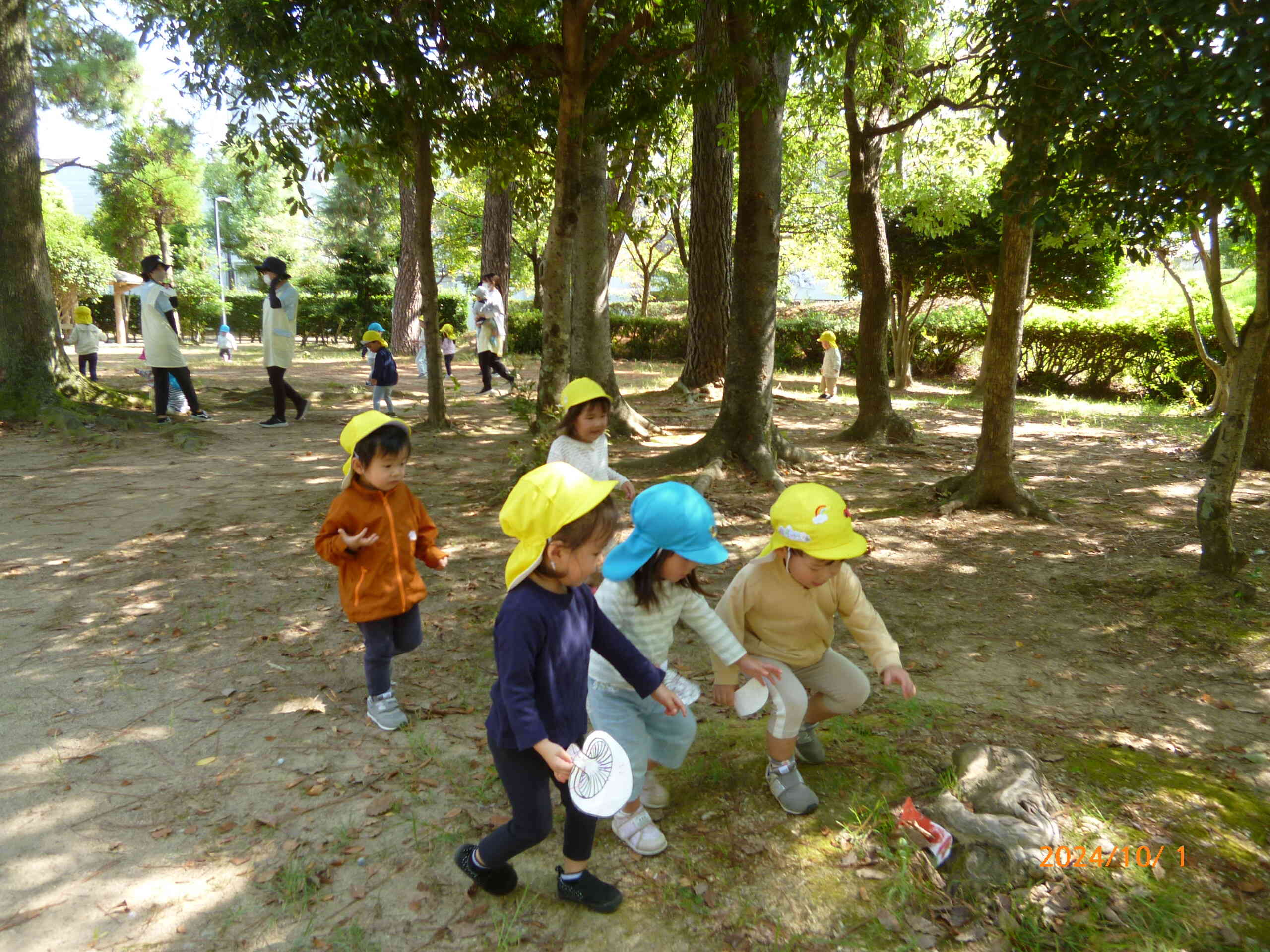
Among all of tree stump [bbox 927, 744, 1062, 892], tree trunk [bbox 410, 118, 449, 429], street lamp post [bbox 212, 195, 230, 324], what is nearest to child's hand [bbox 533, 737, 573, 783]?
tree stump [bbox 927, 744, 1062, 892]

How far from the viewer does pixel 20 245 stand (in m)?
9.33

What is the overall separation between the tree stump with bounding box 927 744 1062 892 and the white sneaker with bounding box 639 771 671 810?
37.3 inches

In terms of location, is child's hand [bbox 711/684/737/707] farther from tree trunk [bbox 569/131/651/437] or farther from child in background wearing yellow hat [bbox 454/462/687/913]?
tree trunk [bbox 569/131/651/437]

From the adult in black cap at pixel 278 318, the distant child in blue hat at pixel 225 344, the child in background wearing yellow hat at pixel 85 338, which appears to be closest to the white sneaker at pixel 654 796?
the adult in black cap at pixel 278 318

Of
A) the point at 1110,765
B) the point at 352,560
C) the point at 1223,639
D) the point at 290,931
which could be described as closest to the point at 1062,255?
the point at 1223,639

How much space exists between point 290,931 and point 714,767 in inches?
63.5

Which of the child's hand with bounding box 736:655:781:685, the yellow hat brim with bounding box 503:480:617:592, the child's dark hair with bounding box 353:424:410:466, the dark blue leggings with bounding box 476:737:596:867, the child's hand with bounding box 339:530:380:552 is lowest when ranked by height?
the dark blue leggings with bounding box 476:737:596:867

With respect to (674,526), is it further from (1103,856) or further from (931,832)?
A: (1103,856)

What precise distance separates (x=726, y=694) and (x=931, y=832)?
0.79 meters

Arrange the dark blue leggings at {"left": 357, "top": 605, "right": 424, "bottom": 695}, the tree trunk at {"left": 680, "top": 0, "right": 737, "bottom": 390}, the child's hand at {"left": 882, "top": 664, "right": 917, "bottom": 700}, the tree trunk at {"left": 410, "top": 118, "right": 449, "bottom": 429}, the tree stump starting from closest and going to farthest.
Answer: the tree stump → the child's hand at {"left": 882, "top": 664, "right": 917, "bottom": 700} → the dark blue leggings at {"left": 357, "top": 605, "right": 424, "bottom": 695} → the tree trunk at {"left": 410, "top": 118, "right": 449, "bottom": 429} → the tree trunk at {"left": 680, "top": 0, "right": 737, "bottom": 390}

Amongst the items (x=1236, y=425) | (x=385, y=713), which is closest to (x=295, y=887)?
(x=385, y=713)

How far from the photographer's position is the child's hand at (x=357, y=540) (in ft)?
10.7

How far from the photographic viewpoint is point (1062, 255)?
634 inches

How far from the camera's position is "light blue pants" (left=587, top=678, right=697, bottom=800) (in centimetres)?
268
